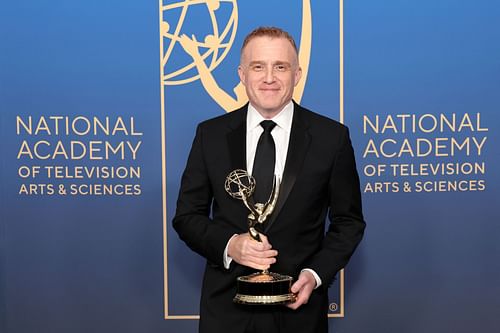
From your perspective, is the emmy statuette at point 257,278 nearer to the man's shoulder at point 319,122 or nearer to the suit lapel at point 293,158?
the suit lapel at point 293,158

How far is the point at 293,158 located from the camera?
1944 mm

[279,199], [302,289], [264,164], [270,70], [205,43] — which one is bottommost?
[302,289]

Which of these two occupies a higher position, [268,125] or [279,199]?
[268,125]

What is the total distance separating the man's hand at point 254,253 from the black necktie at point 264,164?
17cm

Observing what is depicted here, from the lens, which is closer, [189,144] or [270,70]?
[270,70]

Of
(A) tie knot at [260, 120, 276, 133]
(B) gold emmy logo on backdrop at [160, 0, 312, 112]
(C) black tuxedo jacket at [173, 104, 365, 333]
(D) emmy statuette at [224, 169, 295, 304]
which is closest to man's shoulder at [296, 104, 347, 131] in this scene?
(C) black tuxedo jacket at [173, 104, 365, 333]

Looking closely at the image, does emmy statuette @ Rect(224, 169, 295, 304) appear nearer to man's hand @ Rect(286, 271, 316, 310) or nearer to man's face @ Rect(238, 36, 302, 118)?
man's hand @ Rect(286, 271, 316, 310)

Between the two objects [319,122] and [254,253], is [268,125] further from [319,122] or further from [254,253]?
[254,253]

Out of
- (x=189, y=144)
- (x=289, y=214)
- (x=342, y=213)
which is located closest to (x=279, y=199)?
(x=289, y=214)

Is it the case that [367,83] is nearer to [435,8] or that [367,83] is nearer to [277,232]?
[435,8]

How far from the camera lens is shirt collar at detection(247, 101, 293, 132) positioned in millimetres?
2020

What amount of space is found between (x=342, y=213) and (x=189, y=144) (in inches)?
48.2

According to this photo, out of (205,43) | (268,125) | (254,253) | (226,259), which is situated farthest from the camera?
(205,43)

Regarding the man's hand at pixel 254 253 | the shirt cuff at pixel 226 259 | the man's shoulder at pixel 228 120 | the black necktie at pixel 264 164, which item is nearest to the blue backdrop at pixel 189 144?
the man's shoulder at pixel 228 120
